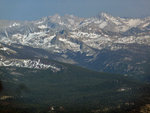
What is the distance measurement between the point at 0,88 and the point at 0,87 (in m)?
0.52

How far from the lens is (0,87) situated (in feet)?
460

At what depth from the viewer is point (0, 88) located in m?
140
